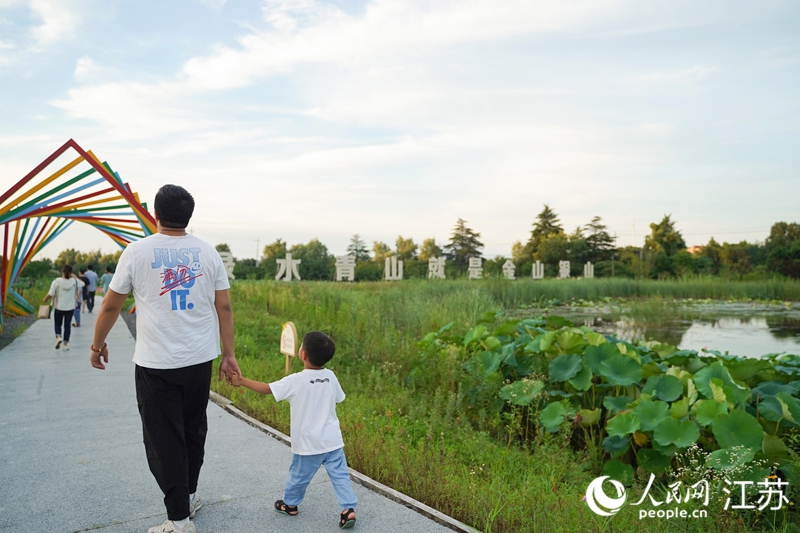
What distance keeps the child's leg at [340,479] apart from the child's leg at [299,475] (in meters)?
0.06

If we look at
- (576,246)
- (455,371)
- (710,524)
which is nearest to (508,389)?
(455,371)

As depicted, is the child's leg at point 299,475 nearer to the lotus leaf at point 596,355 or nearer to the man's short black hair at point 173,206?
the man's short black hair at point 173,206

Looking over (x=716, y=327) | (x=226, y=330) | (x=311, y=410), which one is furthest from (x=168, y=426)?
(x=716, y=327)

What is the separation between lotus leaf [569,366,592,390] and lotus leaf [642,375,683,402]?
489 mm

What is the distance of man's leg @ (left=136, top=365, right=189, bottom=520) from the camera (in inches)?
118

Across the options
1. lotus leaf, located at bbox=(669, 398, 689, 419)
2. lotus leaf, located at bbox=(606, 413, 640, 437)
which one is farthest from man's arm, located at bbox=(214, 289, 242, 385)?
lotus leaf, located at bbox=(669, 398, 689, 419)

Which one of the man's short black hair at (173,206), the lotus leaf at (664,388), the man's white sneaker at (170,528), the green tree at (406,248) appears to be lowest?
the man's white sneaker at (170,528)

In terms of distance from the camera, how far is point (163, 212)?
121 inches

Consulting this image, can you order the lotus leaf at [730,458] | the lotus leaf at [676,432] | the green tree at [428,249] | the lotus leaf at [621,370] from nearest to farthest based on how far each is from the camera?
the lotus leaf at [730,458]
the lotus leaf at [676,432]
the lotus leaf at [621,370]
the green tree at [428,249]

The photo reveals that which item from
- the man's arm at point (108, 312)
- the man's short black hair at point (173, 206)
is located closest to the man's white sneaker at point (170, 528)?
the man's arm at point (108, 312)

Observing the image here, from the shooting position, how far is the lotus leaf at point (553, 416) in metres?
5.02

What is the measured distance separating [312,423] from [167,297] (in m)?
1.05

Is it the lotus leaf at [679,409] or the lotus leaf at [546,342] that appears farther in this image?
the lotus leaf at [546,342]

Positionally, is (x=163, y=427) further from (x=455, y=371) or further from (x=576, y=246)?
(x=576, y=246)
